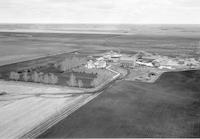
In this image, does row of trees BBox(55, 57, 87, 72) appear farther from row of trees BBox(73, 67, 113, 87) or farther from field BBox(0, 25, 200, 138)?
field BBox(0, 25, 200, 138)

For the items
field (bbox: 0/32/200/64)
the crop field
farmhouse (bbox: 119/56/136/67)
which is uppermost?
field (bbox: 0/32/200/64)

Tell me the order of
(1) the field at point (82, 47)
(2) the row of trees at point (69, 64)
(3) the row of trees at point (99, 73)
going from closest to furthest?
(3) the row of trees at point (99, 73) → (2) the row of trees at point (69, 64) → (1) the field at point (82, 47)

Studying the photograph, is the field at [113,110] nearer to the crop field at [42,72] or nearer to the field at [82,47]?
the crop field at [42,72]

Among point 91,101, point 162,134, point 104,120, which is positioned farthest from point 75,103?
point 162,134

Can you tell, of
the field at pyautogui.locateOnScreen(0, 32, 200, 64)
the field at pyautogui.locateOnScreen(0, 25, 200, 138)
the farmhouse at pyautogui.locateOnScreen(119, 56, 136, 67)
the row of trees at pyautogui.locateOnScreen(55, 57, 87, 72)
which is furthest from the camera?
the field at pyautogui.locateOnScreen(0, 32, 200, 64)

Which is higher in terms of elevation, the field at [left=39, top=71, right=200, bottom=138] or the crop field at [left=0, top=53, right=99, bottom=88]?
the crop field at [left=0, top=53, right=99, bottom=88]

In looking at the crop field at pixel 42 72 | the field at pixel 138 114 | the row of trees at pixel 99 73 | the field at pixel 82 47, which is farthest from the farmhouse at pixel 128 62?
the field at pixel 82 47

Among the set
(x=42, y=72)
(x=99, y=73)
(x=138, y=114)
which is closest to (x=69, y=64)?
(x=42, y=72)

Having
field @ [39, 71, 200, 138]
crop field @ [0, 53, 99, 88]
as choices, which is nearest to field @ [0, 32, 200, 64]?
crop field @ [0, 53, 99, 88]

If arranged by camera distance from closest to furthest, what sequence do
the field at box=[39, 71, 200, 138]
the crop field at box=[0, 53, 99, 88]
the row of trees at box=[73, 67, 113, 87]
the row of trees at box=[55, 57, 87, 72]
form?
the field at box=[39, 71, 200, 138] < the row of trees at box=[73, 67, 113, 87] < the crop field at box=[0, 53, 99, 88] < the row of trees at box=[55, 57, 87, 72]

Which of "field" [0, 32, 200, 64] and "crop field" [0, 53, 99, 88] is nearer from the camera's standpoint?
"crop field" [0, 53, 99, 88]
